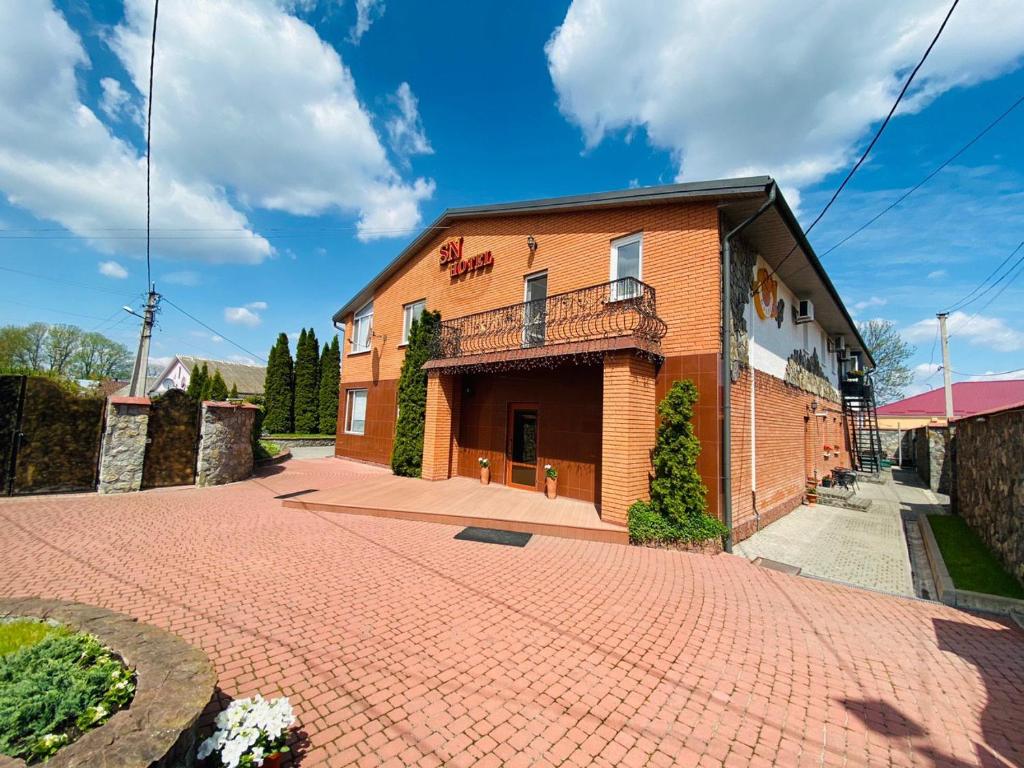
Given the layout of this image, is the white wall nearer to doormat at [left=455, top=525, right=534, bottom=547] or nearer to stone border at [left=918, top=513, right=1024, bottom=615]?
stone border at [left=918, top=513, right=1024, bottom=615]

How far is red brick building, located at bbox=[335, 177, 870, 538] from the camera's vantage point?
7211 millimetres

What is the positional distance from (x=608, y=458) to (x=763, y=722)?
4509 millimetres

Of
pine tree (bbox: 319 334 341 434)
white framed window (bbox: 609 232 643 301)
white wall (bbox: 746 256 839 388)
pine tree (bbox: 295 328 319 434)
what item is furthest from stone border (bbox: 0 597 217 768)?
pine tree (bbox: 295 328 319 434)

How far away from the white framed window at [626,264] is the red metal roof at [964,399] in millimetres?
37569

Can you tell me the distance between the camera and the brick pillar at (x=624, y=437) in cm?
706

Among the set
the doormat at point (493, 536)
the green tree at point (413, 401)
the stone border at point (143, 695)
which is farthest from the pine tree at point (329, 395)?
the stone border at point (143, 695)

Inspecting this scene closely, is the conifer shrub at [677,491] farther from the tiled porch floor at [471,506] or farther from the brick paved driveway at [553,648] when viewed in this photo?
the tiled porch floor at [471,506]

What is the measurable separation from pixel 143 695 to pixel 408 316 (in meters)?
13.0

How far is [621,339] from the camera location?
7.13 meters

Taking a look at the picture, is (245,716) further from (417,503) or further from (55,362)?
(55,362)

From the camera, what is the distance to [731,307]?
7402 millimetres

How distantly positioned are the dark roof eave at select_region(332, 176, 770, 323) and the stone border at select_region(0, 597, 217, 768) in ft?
28.6

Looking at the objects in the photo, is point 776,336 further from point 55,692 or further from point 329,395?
point 329,395

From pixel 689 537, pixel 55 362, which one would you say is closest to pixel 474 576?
pixel 689 537
